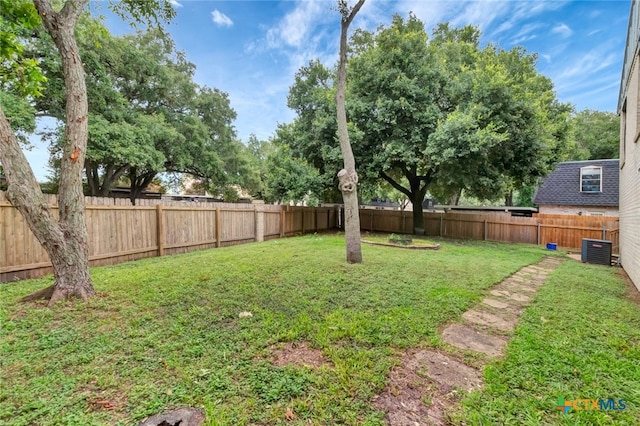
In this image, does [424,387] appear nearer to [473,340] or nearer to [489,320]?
[473,340]

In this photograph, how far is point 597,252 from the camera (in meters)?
7.25

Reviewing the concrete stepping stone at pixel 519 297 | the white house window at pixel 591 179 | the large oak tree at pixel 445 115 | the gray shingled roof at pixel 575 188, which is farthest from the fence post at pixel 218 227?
the white house window at pixel 591 179

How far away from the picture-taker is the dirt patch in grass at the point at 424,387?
5.76 ft

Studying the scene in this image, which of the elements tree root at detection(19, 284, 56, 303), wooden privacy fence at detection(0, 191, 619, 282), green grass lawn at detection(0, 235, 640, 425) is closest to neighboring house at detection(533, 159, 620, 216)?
wooden privacy fence at detection(0, 191, 619, 282)

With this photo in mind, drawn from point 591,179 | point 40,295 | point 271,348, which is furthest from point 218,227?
point 591,179

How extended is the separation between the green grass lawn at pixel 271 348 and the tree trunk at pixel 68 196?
0.33 metres

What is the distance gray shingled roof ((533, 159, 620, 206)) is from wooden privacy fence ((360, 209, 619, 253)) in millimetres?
3684

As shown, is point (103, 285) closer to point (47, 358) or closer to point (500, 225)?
point (47, 358)

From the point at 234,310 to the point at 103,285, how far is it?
2436 millimetres

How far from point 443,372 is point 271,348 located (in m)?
1.49

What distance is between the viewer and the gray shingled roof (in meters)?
13.6

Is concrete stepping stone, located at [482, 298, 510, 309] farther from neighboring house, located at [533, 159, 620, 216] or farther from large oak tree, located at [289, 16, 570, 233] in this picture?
neighboring house, located at [533, 159, 620, 216]

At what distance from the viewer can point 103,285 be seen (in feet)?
13.6

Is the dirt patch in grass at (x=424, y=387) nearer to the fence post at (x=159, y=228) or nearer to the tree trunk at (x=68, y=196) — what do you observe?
the tree trunk at (x=68, y=196)
